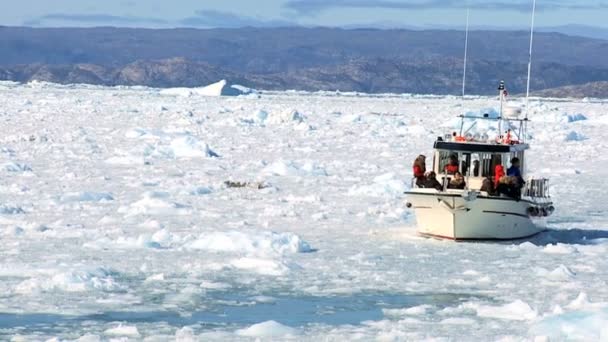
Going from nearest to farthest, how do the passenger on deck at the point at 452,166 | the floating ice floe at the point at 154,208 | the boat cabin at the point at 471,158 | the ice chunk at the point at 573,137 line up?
1. the passenger on deck at the point at 452,166
2. the boat cabin at the point at 471,158
3. the floating ice floe at the point at 154,208
4. the ice chunk at the point at 573,137

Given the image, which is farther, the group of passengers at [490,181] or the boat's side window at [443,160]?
the boat's side window at [443,160]

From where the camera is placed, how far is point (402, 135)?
141 feet

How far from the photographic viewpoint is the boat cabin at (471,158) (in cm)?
1814

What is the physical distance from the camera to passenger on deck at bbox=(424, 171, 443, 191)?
57.2 ft

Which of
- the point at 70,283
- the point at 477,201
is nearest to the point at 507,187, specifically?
the point at 477,201

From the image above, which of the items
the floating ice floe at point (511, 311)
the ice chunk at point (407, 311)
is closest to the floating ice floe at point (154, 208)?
the ice chunk at point (407, 311)

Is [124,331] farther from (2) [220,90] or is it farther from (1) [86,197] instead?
(2) [220,90]

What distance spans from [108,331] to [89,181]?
13.1 m

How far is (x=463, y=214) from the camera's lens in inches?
674

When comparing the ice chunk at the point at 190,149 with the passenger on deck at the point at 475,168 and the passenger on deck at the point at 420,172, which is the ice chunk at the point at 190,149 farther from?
the passenger on deck at the point at 420,172

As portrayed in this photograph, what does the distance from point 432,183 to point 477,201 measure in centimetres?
67

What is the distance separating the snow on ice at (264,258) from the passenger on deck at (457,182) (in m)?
0.89

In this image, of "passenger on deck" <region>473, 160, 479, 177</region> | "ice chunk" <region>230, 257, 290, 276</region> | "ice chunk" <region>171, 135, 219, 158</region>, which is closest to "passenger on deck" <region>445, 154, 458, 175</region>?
"passenger on deck" <region>473, 160, 479, 177</region>

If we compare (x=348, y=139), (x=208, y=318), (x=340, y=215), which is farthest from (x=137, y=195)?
(x=348, y=139)
